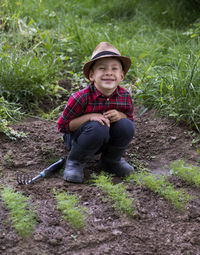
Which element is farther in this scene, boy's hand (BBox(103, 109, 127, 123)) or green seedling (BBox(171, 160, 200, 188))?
boy's hand (BBox(103, 109, 127, 123))

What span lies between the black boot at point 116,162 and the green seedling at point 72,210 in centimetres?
70

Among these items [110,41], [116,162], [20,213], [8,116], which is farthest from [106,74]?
[110,41]

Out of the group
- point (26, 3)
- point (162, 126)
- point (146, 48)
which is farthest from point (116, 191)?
point (26, 3)

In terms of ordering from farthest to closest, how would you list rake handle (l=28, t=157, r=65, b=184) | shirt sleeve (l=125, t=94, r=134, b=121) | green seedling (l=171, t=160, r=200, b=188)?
1. shirt sleeve (l=125, t=94, r=134, b=121)
2. rake handle (l=28, t=157, r=65, b=184)
3. green seedling (l=171, t=160, r=200, b=188)

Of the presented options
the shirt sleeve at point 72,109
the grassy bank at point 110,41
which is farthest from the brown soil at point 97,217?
the grassy bank at point 110,41

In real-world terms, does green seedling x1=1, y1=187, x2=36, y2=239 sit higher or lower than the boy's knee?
lower

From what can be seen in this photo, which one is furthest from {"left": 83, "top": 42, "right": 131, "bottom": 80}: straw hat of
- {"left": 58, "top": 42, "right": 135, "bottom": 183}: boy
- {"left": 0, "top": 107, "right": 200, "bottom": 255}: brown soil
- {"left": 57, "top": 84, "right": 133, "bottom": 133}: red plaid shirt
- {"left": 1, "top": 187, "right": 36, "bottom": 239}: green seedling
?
{"left": 1, "top": 187, "right": 36, "bottom": 239}: green seedling

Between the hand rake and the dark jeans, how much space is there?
25cm

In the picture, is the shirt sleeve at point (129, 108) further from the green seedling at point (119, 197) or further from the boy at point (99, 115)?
the green seedling at point (119, 197)

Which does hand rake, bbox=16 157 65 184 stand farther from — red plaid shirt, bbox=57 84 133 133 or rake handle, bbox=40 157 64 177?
red plaid shirt, bbox=57 84 133 133

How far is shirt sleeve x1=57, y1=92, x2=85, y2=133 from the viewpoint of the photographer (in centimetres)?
306

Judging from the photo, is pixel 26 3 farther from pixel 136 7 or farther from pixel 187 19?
pixel 187 19

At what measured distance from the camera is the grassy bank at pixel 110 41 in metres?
4.22

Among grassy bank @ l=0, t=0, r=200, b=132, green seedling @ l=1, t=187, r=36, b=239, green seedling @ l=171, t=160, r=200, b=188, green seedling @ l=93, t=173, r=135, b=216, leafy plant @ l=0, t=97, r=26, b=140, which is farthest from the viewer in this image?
grassy bank @ l=0, t=0, r=200, b=132
